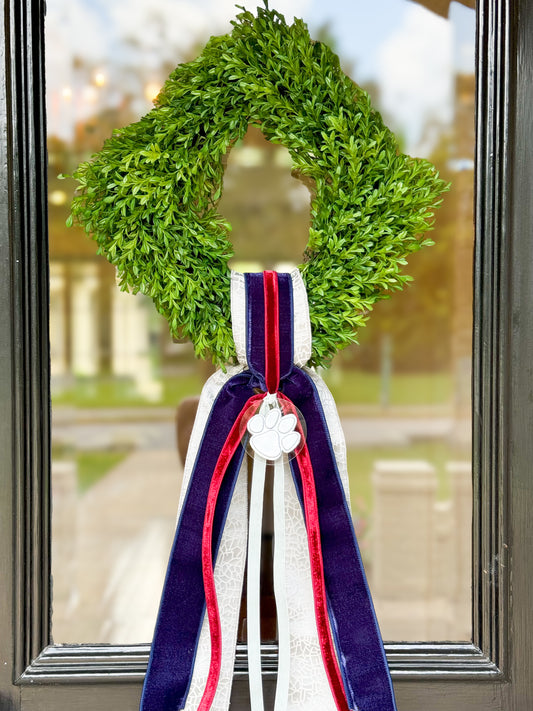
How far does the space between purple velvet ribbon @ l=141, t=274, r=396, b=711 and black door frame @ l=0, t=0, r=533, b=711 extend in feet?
0.38

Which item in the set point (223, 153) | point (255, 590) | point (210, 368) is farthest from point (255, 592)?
point (223, 153)

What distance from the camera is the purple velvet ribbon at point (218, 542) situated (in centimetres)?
88

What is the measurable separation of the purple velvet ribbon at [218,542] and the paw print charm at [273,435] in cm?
5

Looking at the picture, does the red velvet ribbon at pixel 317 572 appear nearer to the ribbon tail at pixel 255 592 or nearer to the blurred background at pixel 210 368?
the ribbon tail at pixel 255 592

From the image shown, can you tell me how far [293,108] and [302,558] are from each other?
62 cm

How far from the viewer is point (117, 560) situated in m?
3.03

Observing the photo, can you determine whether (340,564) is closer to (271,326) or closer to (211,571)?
(211,571)

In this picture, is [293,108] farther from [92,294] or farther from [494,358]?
[92,294]

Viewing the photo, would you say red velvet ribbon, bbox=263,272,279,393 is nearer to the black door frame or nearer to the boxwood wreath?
the boxwood wreath

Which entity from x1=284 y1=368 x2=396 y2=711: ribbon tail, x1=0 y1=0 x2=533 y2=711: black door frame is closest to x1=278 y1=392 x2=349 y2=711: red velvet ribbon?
x1=284 y1=368 x2=396 y2=711: ribbon tail

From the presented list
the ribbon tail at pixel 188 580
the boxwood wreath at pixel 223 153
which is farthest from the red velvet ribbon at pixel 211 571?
the boxwood wreath at pixel 223 153

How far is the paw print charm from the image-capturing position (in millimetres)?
852

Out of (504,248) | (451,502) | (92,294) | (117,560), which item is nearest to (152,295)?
(504,248)

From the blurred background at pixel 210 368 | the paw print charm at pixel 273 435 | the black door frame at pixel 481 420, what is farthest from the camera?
the blurred background at pixel 210 368
